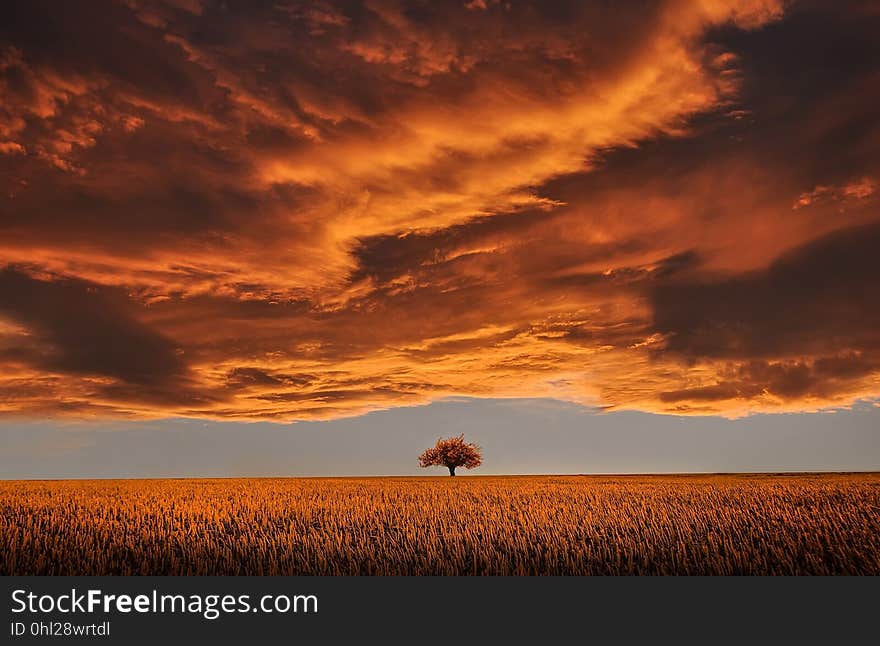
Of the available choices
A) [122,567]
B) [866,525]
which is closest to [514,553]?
[122,567]

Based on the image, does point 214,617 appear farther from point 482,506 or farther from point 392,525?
point 482,506

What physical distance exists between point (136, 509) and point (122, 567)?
Result: 13.1 meters

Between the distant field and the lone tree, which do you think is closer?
the distant field

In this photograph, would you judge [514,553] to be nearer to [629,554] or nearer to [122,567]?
[629,554]

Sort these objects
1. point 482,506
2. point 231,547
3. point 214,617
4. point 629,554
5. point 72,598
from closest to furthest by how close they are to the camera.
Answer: point 214,617, point 72,598, point 629,554, point 231,547, point 482,506

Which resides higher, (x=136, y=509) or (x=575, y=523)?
(x=136, y=509)

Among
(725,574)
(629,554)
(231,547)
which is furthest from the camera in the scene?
(231,547)

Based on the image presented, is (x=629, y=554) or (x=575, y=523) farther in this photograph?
(x=575, y=523)

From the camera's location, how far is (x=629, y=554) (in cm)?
1482

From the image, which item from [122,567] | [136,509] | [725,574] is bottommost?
[725,574]

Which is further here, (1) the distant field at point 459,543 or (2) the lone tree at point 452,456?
(2) the lone tree at point 452,456

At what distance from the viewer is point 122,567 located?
1470cm

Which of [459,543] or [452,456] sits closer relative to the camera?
[459,543]

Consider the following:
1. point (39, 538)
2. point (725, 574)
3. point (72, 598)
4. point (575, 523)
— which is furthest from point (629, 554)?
point (39, 538)
